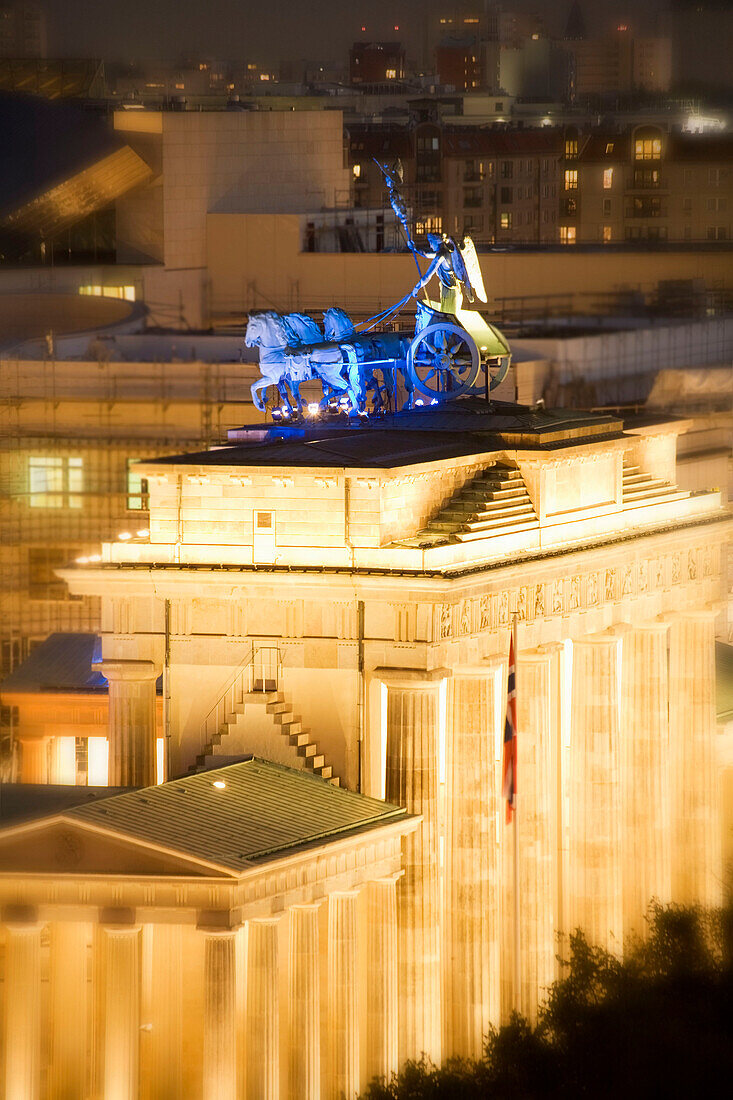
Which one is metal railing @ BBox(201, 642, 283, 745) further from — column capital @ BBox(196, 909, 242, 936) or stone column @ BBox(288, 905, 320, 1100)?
column capital @ BBox(196, 909, 242, 936)

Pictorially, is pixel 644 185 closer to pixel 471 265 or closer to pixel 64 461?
pixel 64 461

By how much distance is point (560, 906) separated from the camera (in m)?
86.1

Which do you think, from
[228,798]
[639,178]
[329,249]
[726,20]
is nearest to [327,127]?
[329,249]

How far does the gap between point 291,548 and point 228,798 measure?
7.19 m

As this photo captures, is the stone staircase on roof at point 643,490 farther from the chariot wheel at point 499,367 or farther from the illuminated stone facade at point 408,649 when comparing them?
the chariot wheel at point 499,367

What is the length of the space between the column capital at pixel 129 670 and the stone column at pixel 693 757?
2061 centimetres

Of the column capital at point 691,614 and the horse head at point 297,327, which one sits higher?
the horse head at point 297,327

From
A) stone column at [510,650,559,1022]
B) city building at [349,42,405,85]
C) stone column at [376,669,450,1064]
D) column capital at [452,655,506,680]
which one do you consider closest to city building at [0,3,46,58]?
city building at [349,42,405,85]

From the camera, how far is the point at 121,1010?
6612 centimetres

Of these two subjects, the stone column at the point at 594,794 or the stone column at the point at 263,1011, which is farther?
the stone column at the point at 594,794

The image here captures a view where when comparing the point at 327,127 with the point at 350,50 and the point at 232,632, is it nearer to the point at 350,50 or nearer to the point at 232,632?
the point at 350,50

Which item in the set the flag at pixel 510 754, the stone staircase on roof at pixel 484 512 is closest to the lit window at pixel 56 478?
the stone staircase on roof at pixel 484 512

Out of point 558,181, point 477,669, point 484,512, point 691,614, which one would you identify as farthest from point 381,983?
point 558,181

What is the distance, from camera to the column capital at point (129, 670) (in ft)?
251
